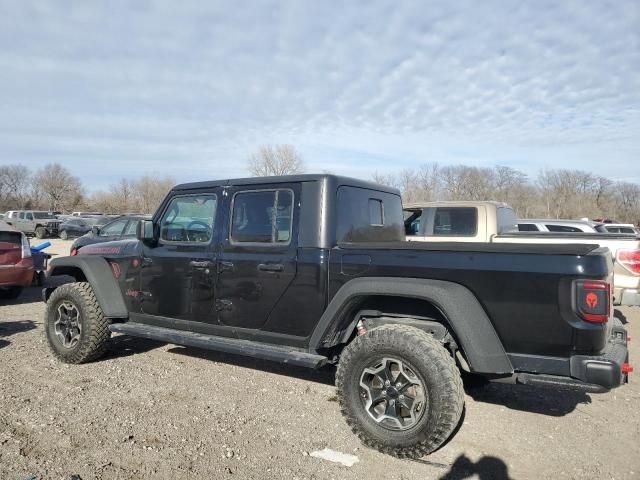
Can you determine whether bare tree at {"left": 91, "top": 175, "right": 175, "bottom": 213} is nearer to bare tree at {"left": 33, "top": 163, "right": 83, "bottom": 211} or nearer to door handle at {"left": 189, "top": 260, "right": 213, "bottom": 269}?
bare tree at {"left": 33, "top": 163, "right": 83, "bottom": 211}

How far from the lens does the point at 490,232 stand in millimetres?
7527

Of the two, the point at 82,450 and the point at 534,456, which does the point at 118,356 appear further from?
the point at 534,456

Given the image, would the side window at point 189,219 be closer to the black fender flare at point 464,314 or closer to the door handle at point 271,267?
the door handle at point 271,267

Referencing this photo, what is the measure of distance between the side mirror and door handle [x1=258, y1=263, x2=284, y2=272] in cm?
139

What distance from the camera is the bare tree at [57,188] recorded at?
7700cm

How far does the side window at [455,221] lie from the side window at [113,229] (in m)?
8.67

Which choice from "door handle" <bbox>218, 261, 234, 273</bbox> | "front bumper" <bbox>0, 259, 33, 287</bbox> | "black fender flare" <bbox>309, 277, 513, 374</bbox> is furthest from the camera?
"front bumper" <bbox>0, 259, 33, 287</bbox>

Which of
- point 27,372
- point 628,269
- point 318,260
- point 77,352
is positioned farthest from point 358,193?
point 628,269

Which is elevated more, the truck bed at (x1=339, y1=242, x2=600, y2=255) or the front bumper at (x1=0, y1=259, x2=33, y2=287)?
the truck bed at (x1=339, y1=242, x2=600, y2=255)

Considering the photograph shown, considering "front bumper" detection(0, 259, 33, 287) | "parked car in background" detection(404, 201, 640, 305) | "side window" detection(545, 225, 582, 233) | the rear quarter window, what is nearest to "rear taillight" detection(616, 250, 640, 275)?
→ "parked car in background" detection(404, 201, 640, 305)

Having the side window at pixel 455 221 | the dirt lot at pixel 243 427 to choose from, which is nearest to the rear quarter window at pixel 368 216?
the dirt lot at pixel 243 427

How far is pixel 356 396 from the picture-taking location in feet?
11.4

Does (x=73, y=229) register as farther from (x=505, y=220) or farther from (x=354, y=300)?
(x=354, y=300)

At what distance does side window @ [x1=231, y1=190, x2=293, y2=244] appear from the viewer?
404 cm
